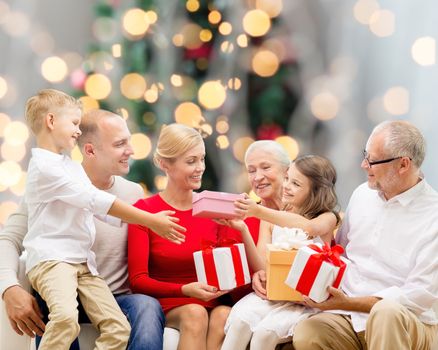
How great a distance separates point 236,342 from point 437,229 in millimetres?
826

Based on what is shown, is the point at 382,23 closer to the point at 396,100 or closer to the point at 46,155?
the point at 396,100

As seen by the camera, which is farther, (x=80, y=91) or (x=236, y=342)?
(x=80, y=91)

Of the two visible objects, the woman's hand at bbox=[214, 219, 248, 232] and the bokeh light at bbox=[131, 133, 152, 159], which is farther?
the bokeh light at bbox=[131, 133, 152, 159]

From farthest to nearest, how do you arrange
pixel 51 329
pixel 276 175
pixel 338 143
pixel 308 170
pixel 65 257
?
pixel 338 143 < pixel 276 175 < pixel 308 170 < pixel 65 257 < pixel 51 329

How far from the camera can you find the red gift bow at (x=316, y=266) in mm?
2539

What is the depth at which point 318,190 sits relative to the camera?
2.95 meters

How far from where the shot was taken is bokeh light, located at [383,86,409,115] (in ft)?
13.9

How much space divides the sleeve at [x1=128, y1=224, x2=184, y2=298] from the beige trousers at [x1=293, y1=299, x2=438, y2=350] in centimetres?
52

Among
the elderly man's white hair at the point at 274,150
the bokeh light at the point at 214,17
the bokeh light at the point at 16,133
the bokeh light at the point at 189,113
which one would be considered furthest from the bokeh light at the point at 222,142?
the bokeh light at the point at 16,133

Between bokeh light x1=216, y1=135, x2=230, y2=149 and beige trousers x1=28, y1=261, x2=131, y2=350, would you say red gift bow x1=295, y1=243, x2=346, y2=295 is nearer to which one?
beige trousers x1=28, y1=261, x2=131, y2=350

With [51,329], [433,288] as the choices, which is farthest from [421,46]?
[51,329]

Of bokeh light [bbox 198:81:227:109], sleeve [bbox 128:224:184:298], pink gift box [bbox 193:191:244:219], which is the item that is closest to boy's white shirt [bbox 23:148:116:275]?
sleeve [bbox 128:224:184:298]

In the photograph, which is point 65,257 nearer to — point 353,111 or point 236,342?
point 236,342

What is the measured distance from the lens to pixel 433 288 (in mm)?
2639
